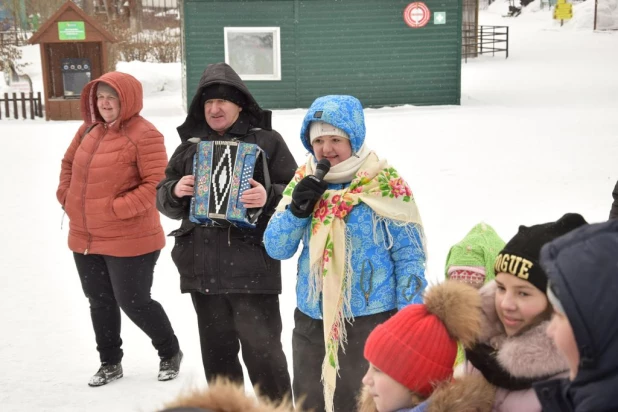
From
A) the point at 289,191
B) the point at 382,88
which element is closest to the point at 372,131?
the point at 382,88

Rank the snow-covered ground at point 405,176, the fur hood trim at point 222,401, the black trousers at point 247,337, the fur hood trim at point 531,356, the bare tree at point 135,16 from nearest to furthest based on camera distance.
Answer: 1. the fur hood trim at point 222,401
2. the fur hood trim at point 531,356
3. the black trousers at point 247,337
4. the snow-covered ground at point 405,176
5. the bare tree at point 135,16

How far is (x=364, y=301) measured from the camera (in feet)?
12.7

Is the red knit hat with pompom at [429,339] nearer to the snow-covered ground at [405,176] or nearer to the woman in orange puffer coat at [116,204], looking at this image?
the snow-covered ground at [405,176]

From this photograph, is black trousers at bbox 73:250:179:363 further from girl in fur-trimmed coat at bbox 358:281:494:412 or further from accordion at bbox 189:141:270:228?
girl in fur-trimmed coat at bbox 358:281:494:412

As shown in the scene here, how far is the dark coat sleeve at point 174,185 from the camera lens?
4570mm

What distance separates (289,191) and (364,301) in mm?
604

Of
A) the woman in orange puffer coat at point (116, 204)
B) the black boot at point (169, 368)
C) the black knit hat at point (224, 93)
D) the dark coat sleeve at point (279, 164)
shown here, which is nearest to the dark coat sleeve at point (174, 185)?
the black knit hat at point (224, 93)

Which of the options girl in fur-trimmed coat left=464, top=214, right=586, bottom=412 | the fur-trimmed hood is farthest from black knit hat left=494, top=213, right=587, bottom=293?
the fur-trimmed hood

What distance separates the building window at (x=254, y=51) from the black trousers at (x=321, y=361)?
16386 millimetres

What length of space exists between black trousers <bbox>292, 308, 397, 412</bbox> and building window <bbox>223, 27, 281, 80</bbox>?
16386mm

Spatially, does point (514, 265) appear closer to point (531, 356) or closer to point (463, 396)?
point (531, 356)

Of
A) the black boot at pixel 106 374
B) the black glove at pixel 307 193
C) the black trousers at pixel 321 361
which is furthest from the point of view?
the black boot at pixel 106 374

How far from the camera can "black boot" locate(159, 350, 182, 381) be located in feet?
17.7

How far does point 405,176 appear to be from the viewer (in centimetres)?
1148
